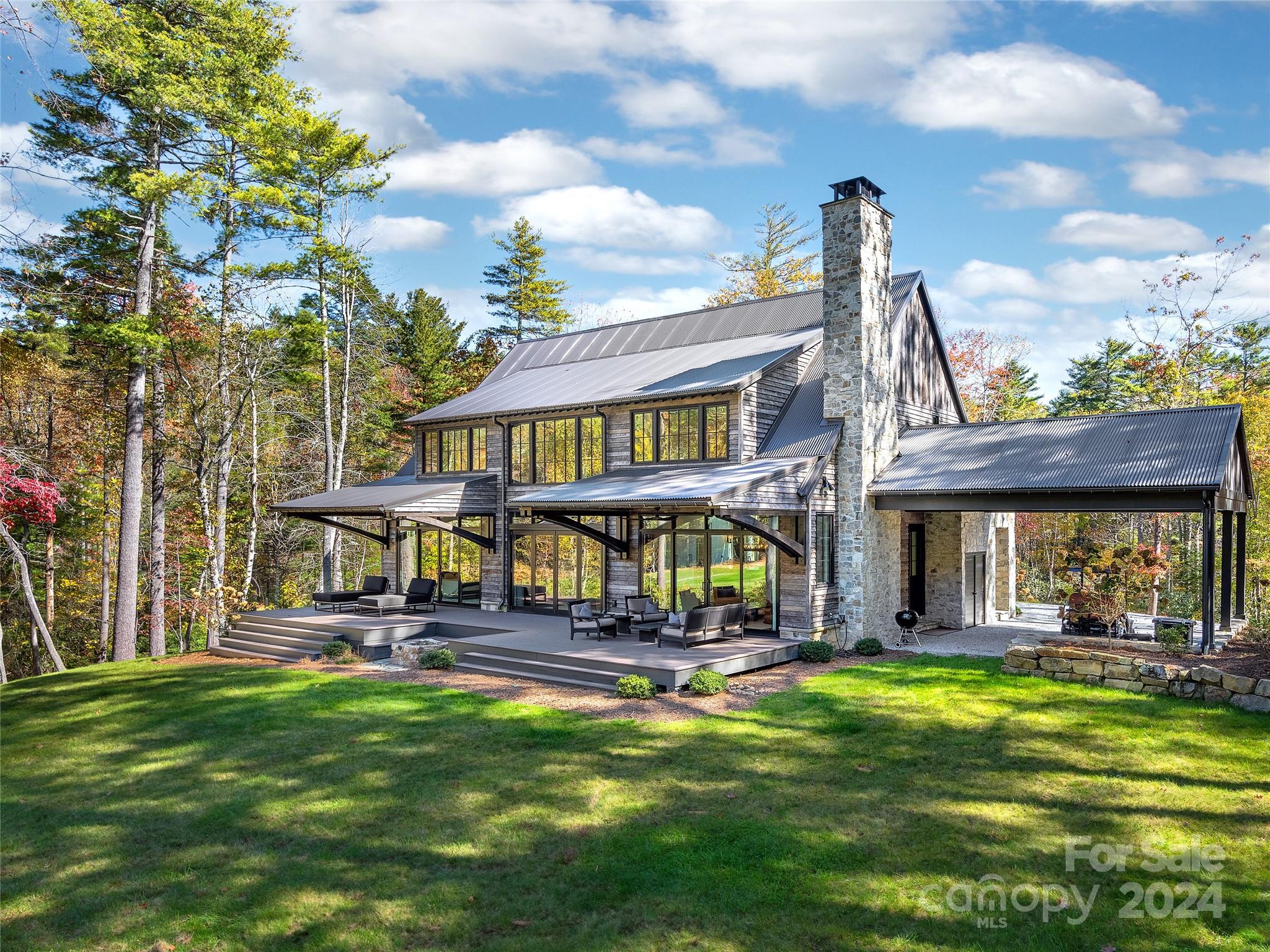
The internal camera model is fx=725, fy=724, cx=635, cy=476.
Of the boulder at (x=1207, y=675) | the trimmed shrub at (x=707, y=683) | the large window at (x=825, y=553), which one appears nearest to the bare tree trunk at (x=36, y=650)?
the trimmed shrub at (x=707, y=683)

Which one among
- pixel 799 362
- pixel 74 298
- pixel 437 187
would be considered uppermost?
pixel 437 187

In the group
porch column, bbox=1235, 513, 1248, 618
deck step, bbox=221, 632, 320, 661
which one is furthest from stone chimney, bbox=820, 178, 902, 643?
deck step, bbox=221, 632, 320, 661

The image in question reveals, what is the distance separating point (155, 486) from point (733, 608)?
15.5m

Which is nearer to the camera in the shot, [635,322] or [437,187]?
[635,322]

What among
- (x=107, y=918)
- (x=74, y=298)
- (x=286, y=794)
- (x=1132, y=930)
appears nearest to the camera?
(x=1132, y=930)

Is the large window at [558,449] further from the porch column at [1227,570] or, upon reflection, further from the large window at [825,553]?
the porch column at [1227,570]

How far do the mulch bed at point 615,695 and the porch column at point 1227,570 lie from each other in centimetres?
535

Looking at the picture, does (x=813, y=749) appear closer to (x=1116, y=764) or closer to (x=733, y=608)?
(x=1116, y=764)

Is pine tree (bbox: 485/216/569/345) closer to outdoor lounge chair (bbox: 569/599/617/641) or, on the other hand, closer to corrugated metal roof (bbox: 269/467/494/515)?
corrugated metal roof (bbox: 269/467/494/515)

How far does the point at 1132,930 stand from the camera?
16.2 ft

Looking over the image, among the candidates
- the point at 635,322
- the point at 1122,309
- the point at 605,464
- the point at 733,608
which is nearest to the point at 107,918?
the point at 733,608

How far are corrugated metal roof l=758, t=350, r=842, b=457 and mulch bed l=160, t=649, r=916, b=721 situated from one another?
14.5 feet

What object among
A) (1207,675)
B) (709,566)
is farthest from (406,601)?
Answer: (1207,675)

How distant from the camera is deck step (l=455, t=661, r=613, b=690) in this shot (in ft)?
39.8
